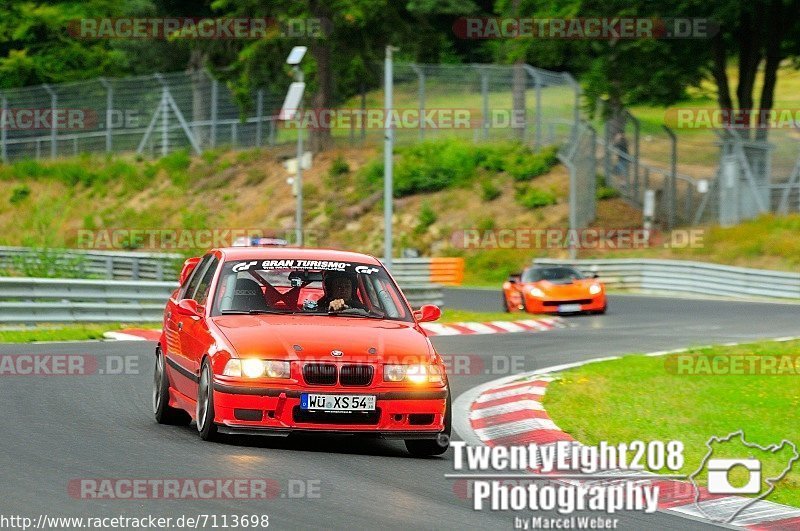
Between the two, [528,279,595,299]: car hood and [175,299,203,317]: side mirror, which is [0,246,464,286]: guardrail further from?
[175,299,203,317]: side mirror

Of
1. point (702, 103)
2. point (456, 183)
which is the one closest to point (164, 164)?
point (456, 183)

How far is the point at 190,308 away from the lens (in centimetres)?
1186

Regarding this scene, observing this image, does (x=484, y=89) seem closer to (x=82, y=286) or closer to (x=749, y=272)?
(x=749, y=272)

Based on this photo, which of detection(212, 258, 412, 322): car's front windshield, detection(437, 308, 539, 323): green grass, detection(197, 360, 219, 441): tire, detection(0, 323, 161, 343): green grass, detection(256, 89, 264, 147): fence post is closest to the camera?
detection(197, 360, 219, 441): tire

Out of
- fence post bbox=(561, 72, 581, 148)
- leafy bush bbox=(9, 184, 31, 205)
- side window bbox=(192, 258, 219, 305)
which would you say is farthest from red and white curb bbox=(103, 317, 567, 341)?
leafy bush bbox=(9, 184, 31, 205)

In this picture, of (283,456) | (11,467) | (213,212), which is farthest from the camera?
(213,212)

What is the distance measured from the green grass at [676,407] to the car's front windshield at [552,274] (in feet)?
38.9

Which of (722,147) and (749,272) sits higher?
(722,147)

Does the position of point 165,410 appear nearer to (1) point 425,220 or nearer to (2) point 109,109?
(1) point 425,220

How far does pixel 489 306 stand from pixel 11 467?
25.4m

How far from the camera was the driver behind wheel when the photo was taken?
11758 mm

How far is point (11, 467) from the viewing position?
30.6 ft

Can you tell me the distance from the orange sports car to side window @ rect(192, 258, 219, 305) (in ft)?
58.9

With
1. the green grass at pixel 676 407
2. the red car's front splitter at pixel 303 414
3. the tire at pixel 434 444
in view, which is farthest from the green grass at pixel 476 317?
the red car's front splitter at pixel 303 414
